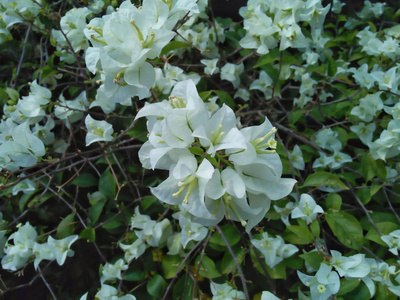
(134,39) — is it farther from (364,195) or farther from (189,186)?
(364,195)

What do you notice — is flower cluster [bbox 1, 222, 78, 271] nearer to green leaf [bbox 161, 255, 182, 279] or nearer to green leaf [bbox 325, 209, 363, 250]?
green leaf [bbox 161, 255, 182, 279]

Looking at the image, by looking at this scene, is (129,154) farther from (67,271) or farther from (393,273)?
(393,273)

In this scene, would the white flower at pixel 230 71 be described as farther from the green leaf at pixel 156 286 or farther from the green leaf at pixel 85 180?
the green leaf at pixel 156 286

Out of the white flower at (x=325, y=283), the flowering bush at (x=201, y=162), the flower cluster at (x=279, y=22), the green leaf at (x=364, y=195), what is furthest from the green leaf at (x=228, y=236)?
the flower cluster at (x=279, y=22)

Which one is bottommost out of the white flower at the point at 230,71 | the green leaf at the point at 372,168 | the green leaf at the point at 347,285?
the green leaf at the point at 347,285

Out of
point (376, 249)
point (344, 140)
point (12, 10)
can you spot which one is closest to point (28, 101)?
point (12, 10)
